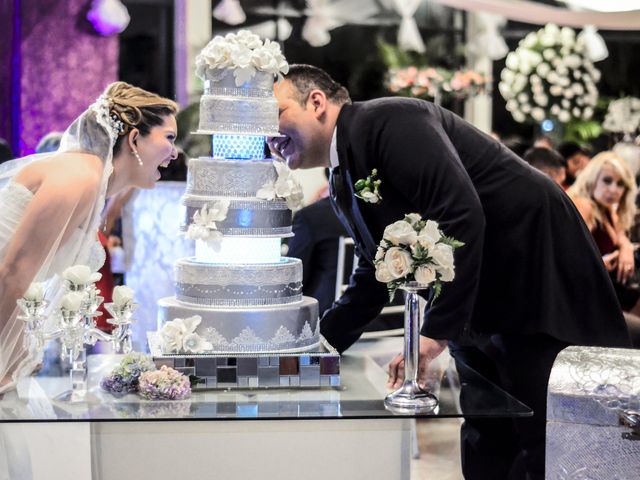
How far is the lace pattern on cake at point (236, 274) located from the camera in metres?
3.12

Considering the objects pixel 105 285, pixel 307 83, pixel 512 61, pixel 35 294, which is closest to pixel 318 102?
pixel 307 83

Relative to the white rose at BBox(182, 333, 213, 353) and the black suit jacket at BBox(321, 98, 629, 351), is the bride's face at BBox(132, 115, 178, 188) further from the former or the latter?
the white rose at BBox(182, 333, 213, 353)

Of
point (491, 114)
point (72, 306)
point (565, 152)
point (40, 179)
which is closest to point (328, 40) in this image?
point (491, 114)

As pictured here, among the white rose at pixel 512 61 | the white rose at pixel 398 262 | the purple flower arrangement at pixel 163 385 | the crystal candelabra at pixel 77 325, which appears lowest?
the purple flower arrangement at pixel 163 385

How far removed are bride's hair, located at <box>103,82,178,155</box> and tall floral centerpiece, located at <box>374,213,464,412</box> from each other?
1.27m

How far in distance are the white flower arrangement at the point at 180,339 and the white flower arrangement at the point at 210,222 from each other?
0.89ft

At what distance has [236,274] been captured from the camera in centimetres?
312

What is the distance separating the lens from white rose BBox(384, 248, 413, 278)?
2637 millimetres

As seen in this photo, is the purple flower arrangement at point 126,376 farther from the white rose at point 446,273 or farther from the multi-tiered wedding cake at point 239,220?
the white rose at point 446,273

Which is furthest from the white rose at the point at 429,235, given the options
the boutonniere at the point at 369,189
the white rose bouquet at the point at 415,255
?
the boutonniere at the point at 369,189

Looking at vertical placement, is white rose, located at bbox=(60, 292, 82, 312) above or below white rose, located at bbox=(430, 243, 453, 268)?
below

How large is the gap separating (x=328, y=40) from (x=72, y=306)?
21.3 feet

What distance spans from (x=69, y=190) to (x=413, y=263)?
49.3 inches

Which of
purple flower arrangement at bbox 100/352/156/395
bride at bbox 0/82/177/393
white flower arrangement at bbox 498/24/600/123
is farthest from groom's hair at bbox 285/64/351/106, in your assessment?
white flower arrangement at bbox 498/24/600/123
